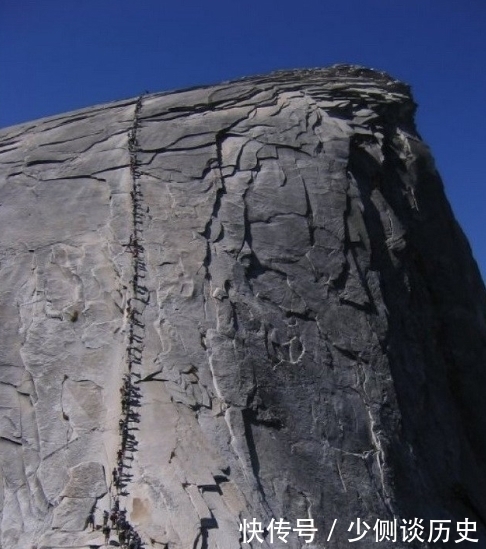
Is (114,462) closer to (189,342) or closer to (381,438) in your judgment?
(189,342)

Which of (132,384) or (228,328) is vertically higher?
(228,328)

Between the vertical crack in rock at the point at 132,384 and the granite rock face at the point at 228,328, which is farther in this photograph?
the granite rock face at the point at 228,328

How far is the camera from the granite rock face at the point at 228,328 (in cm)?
499

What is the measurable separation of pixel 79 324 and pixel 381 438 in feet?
6.74

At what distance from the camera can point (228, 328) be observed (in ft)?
18.4

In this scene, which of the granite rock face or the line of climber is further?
the granite rock face

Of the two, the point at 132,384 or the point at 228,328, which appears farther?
the point at 228,328

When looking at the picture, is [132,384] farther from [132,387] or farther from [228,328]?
[228,328]

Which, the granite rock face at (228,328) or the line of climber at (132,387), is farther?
the granite rock face at (228,328)

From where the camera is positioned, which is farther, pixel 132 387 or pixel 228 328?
pixel 228 328

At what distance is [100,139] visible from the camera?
22.2 feet

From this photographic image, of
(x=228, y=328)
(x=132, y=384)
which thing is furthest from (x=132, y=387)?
(x=228, y=328)

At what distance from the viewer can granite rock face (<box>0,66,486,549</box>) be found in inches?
197

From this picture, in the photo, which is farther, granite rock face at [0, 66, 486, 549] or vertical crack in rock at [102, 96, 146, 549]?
granite rock face at [0, 66, 486, 549]
